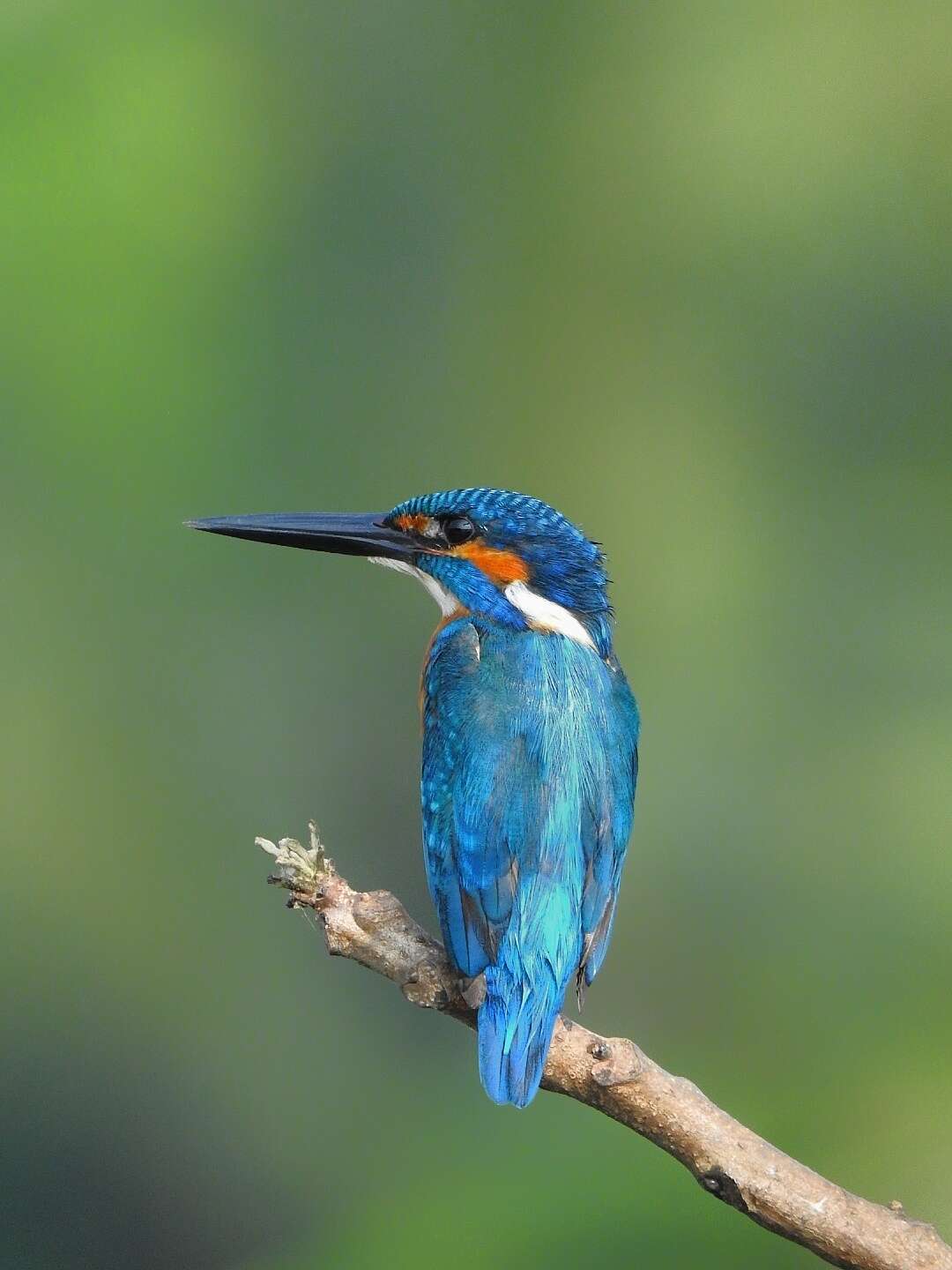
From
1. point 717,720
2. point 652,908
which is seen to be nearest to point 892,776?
point 717,720

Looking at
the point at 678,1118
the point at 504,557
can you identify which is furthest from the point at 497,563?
the point at 678,1118

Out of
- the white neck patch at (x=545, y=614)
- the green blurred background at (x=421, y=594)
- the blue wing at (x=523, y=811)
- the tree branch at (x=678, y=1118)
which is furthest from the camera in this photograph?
the green blurred background at (x=421, y=594)

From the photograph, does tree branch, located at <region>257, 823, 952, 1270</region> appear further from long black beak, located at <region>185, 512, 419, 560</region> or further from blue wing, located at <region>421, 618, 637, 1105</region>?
long black beak, located at <region>185, 512, 419, 560</region>

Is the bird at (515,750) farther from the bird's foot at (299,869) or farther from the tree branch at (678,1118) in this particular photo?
the bird's foot at (299,869)

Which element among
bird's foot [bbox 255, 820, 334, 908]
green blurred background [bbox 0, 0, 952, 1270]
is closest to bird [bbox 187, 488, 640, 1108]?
bird's foot [bbox 255, 820, 334, 908]

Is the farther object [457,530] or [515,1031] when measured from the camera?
[457,530]

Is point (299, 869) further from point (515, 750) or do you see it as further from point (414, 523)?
point (414, 523)

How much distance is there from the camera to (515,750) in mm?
1366

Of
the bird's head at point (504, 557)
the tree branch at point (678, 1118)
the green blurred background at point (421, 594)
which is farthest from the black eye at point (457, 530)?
the green blurred background at point (421, 594)

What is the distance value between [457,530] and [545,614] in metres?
0.13

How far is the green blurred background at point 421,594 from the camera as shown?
2555mm

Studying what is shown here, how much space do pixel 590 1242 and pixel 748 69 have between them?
227cm

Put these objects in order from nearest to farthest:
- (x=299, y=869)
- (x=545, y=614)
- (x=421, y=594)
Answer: (x=299, y=869)
(x=545, y=614)
(x=421, y=594)

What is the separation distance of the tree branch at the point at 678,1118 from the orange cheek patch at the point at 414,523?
1.62ft
